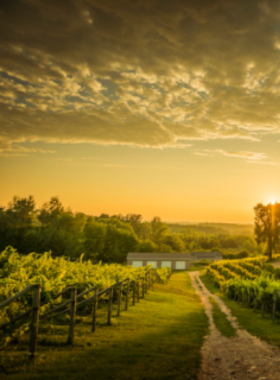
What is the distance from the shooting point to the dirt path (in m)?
6.96

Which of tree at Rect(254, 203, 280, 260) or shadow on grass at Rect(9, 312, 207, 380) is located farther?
tree at Rect(254, 203, 280, 260)

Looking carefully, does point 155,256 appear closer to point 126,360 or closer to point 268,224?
point 268,224

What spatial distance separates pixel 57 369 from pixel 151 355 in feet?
8.66

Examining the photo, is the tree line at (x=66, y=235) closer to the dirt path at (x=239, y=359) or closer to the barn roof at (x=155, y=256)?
the barn roof at (x=155, y=256)

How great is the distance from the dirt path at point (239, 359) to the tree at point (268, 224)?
7448 centimetres

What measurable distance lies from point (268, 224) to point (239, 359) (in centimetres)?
7836

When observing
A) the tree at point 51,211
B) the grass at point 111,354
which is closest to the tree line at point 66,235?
the tree at point 51,211

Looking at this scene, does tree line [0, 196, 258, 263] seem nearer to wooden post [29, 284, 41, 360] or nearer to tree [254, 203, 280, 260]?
tree [254, 203, 280, 260]

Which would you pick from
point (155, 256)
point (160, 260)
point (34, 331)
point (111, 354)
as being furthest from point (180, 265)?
point (34, 331)

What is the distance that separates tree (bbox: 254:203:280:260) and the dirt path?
2932 inches

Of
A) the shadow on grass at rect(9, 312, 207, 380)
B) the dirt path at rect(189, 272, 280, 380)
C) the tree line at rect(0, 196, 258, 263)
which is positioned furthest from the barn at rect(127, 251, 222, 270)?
the shadow on grass at rect(9, 312, 207, 380)

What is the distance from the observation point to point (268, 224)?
264 feet

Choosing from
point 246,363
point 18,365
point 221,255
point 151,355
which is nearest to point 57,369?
point 18,365

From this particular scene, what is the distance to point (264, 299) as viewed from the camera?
1962 cm
